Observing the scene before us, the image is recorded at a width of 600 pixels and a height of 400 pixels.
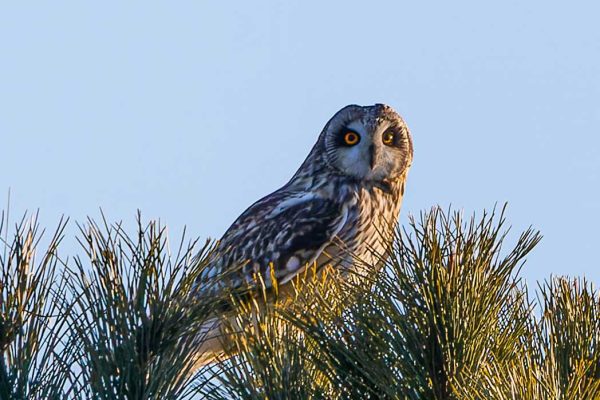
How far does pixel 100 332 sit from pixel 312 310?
0.51m

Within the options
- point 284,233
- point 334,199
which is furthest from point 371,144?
point 284,233

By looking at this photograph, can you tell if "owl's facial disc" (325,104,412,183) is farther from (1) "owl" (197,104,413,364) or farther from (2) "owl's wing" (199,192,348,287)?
(2) "owl's wing" (199,192,348,287)

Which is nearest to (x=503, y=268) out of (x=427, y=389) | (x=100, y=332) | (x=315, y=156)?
(x=427, y=389)

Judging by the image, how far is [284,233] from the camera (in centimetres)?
608

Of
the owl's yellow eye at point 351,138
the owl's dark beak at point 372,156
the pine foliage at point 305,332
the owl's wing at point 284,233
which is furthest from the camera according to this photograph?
the owl's yellow eye at point 351,138

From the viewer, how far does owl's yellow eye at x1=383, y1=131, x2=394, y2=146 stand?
21.5 ft

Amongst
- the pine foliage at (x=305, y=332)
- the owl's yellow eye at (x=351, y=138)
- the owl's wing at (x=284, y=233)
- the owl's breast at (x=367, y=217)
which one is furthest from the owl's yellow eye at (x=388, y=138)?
the pine foliage at (x=305, y=332)

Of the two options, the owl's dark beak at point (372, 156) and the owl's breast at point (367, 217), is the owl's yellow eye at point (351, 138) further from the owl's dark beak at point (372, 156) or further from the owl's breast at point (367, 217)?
the owl's breast at point (367, 217)

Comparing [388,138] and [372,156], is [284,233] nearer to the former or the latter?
[372,156]

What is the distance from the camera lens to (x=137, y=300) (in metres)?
2.40

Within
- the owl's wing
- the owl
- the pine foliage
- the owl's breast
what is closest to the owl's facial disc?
the owl

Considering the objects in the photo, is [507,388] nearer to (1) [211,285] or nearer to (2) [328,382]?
(2) [328,382]

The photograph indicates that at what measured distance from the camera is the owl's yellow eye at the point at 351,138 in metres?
6.61

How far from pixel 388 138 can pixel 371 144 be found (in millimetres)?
123
